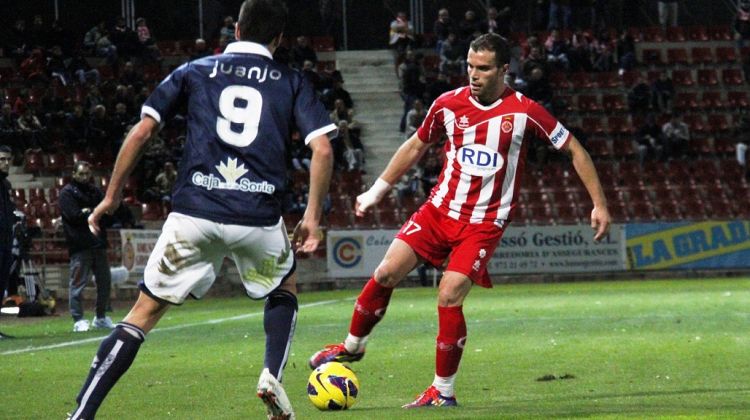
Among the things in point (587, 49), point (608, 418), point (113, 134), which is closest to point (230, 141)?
point (608, 418)

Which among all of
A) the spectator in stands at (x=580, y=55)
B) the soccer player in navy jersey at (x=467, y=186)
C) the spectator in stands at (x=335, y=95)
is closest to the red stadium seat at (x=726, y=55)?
the spectator in stands at (x=580, y=55)

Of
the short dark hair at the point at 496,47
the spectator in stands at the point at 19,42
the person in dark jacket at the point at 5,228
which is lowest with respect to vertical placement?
the spectator in stands at the point at 19,42

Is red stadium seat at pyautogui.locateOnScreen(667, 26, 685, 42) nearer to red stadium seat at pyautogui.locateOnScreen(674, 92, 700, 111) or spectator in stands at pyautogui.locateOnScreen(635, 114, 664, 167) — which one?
red stadium seat at pyautogui.locateOnScreen(674, 92, 700, 111)

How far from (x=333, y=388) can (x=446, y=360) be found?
0.70 meters

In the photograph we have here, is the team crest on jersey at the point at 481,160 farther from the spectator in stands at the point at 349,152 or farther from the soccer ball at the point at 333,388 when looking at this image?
the spectator in stands at the point at 349,152

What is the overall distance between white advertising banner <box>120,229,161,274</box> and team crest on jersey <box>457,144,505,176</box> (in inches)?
624

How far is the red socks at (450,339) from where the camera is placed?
803cm

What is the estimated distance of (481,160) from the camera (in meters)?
8.34

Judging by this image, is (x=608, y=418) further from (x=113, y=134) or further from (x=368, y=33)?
(x=368, y=33)

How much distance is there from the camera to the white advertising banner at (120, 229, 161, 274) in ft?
77.4

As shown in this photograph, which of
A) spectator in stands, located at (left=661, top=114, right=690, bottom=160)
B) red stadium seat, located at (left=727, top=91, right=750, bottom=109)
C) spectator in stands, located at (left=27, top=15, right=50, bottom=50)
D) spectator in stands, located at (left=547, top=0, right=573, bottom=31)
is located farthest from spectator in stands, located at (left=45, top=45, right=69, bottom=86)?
red stadium seat, located at (left=727, top=91, right=750, bottom=109)

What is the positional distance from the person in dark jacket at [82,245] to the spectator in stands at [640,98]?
62.6ft

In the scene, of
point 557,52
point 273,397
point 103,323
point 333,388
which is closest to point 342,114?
point 557,52

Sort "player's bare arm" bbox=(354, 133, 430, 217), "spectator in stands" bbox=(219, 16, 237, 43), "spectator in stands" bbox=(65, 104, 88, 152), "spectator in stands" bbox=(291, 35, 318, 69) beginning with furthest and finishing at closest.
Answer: "spectator in stands" bbox=(291, 35, 318, 69) → "spectator in stands" bbox=(219, 16, 237, 43) → "spectator in stands" bbox=(65, 104, 88, 152) → "player's bare arm" bbox=(354, 133, 430, 217)
